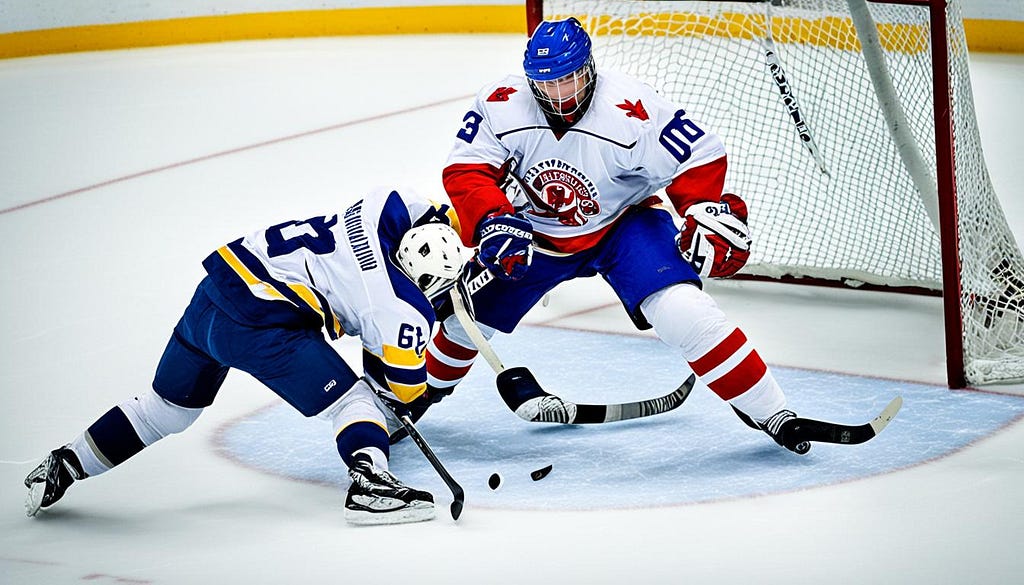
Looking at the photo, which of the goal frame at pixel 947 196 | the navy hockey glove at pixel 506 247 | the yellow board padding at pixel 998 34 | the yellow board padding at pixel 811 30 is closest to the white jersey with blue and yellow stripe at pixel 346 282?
the navy hockey glove at pixel 506 247

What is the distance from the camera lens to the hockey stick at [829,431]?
10.8ft

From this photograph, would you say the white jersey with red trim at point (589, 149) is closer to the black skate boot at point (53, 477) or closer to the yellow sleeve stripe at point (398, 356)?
Result: the yellow sleeve stripe at point (398, 356)

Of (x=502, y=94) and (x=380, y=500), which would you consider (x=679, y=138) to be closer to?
(x=502, y=94)

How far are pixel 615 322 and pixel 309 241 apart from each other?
66.9 inches

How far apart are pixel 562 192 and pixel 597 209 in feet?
0.29

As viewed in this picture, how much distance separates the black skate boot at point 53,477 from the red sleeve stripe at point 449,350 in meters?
0.89


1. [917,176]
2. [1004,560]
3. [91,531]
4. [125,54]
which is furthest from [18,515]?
[125,54]

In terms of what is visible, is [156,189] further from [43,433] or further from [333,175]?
[43,433]

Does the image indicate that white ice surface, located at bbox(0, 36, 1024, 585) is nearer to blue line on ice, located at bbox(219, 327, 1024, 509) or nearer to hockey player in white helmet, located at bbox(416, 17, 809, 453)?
blue line on ice, located at bbox(219, 327, 1024, 509)

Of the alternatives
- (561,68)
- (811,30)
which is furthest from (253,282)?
(811,30)

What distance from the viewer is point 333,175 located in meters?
6.62

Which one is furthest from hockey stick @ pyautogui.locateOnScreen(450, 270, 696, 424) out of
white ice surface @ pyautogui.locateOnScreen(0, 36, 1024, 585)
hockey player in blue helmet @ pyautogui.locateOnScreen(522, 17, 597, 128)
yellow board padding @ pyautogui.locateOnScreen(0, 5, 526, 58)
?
yellow board padding @ pyautogui.locateOnScreen(0, 5, 526, 58)

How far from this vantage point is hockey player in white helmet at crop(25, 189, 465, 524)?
302cm

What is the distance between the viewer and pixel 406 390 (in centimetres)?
304
